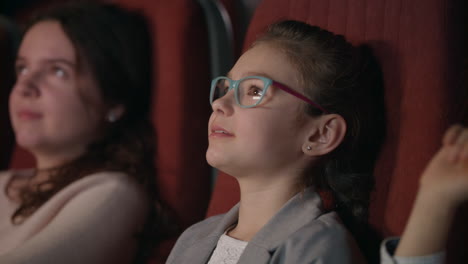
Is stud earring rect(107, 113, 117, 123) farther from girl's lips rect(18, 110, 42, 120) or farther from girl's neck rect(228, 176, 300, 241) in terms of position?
girl's neck rect(228, 176, 300, 241)

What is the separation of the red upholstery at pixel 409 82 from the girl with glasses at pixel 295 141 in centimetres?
3

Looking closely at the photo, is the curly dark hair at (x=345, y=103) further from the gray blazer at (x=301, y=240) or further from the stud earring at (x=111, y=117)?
the stud earring at (x=111, y=117)

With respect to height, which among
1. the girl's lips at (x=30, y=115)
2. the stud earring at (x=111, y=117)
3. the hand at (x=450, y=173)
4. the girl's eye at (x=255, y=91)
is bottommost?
the stud earring at (x=111, y=117)

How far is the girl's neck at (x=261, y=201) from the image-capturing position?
85 cm

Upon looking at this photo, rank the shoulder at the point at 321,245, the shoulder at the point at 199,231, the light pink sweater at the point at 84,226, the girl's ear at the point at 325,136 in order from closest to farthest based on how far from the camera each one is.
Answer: the shoulder at the point at 321,245 < the girl's ear at the point at 325,136 < the shoulder at the point at 199,231 < the light pink sweater at the point at 84,226

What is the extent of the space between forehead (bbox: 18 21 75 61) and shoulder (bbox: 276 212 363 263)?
2.82ft

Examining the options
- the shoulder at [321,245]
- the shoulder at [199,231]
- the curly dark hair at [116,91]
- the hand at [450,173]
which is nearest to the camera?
the hand at [450,173]

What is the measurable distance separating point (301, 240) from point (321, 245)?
0.10 ft

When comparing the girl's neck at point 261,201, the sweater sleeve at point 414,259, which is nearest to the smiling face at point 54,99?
the girl's neck at point 261,201

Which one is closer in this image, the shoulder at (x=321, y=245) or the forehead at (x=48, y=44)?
the shoulder at (x=321, y=245)

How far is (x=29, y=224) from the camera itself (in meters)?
1.19

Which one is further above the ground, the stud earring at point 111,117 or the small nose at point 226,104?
the small nose at point 226,104

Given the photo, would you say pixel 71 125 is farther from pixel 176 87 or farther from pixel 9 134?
pixel 9 134

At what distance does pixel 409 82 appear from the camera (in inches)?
32.3
